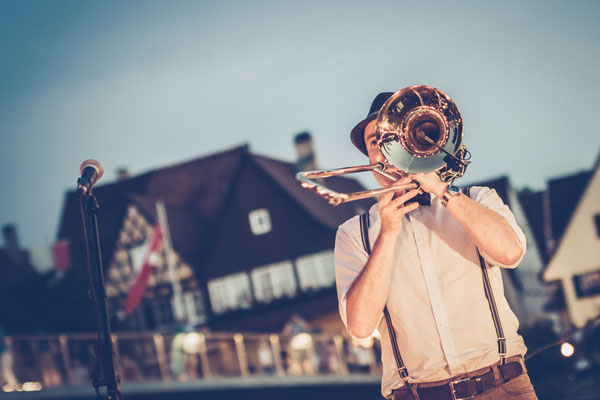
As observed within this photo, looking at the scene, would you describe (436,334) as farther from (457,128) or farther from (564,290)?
(564,290)

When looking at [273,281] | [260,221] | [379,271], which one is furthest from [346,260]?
[260,221]

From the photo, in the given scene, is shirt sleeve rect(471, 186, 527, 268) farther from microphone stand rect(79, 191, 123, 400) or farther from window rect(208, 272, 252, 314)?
window rect(208, 272, 252, 314)

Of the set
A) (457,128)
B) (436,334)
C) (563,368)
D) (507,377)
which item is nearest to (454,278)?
(436,334)

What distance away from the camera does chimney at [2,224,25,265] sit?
4019 centimetres

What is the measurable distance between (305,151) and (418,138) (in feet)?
98.2

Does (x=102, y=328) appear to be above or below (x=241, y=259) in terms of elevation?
below

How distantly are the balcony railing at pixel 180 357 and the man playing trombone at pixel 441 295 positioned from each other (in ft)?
19.7

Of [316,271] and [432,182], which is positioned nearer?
[432,182]

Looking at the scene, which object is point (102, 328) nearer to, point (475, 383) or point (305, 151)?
point (475, 383)

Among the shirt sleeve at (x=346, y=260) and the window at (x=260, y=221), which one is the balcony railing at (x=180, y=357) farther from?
the window at (x=260, y=221)

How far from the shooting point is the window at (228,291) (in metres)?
30.2

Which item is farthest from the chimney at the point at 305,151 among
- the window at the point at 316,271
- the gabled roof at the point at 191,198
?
the window at the point at 316,271

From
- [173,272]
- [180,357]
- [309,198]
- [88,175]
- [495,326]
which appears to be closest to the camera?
[495,326]

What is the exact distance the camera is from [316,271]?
29312mm
